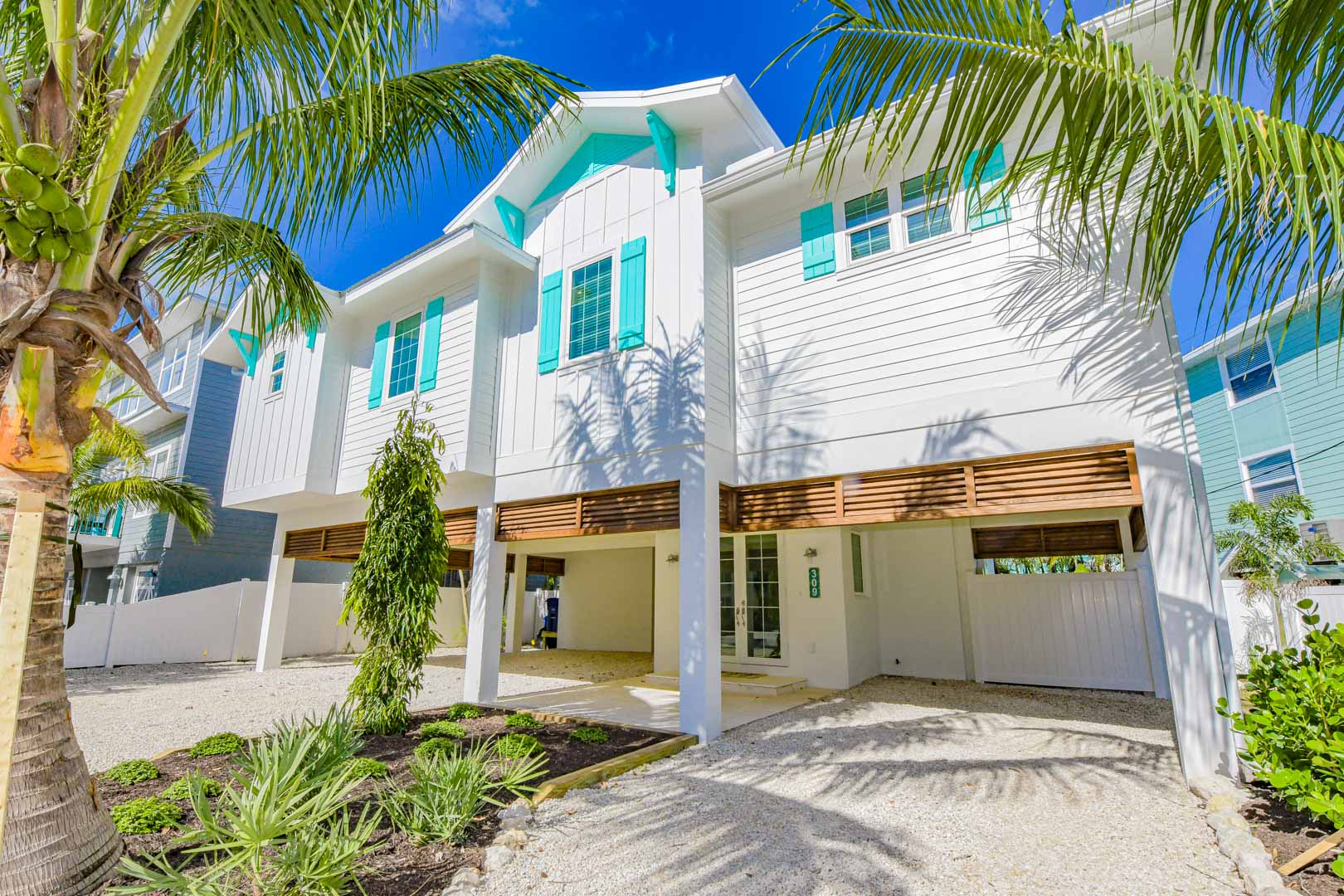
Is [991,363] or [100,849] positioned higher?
[991,363]

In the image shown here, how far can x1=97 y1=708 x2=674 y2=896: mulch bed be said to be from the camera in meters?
3.35

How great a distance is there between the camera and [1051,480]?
5.66m

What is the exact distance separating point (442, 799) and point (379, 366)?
783cm

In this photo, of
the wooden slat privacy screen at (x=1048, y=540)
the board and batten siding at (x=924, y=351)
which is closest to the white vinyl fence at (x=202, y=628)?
the board and batten siding at (x=924, y=351)

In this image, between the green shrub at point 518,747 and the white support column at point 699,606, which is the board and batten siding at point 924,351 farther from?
the green shrub at point 518,747

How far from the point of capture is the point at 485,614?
8586mm

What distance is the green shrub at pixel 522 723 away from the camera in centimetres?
663

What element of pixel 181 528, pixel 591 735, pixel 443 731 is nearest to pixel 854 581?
pixel 591 735

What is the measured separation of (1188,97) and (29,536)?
395cm

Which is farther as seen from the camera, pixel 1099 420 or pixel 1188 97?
pixel 1099 420

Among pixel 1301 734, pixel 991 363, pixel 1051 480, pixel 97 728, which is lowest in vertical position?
pixel 97 728

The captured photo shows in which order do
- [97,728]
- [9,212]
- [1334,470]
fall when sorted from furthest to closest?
[1334,470]
[97,728]
[9,212]

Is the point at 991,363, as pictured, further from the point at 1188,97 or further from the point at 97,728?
the point at 97,728

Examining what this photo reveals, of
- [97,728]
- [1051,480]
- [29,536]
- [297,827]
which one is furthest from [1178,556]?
[97,728]
